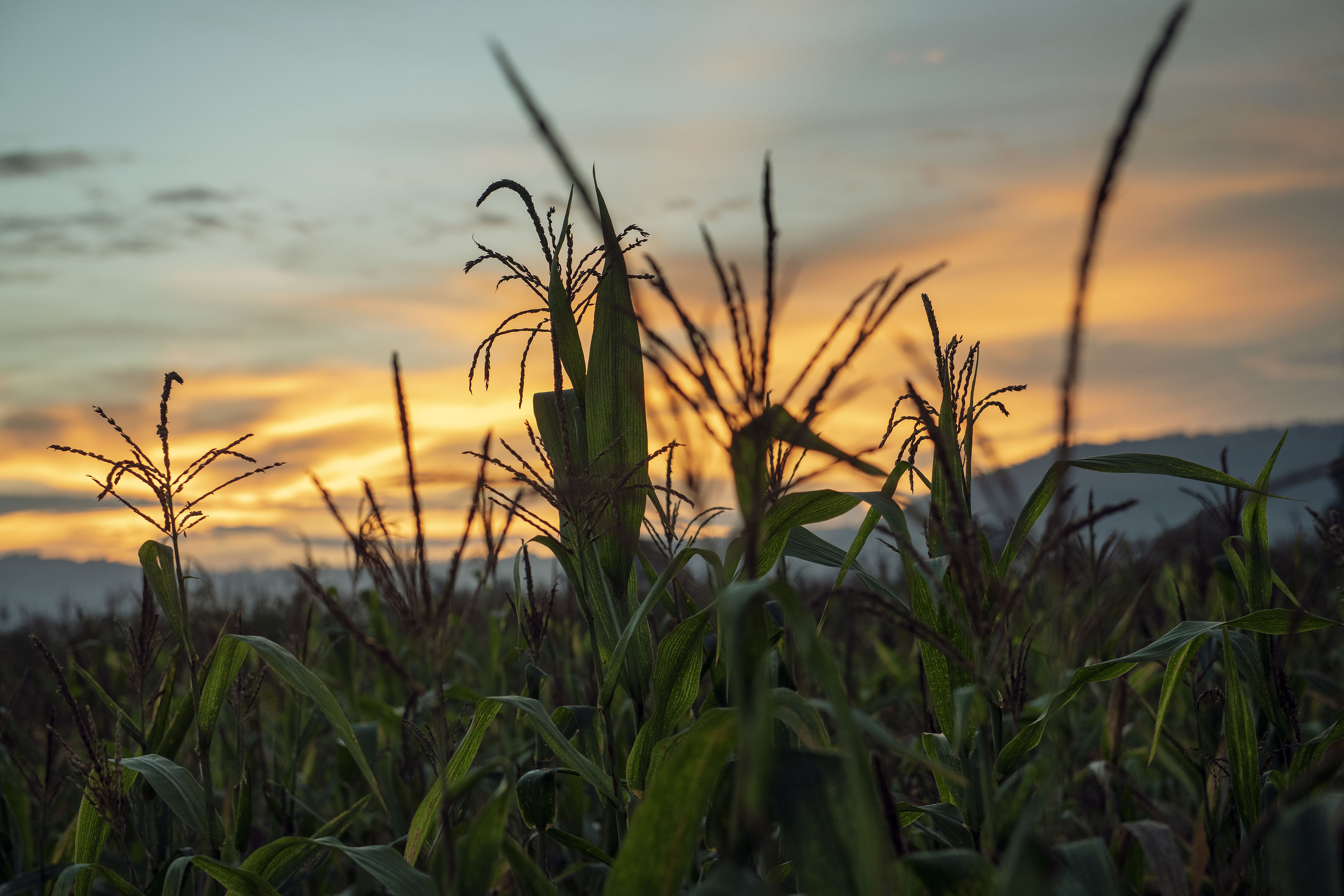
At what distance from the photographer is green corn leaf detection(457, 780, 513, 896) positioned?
1.03 metres

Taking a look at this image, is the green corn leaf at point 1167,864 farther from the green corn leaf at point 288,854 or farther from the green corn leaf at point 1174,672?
the green corn leaf at point 288,854

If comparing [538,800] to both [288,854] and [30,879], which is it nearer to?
[288,854]

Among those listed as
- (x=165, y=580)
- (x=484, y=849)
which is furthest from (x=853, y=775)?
(x=165, y=580)

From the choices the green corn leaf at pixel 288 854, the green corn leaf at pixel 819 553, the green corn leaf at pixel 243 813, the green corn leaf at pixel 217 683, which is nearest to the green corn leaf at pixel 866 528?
the green corn leaf at pixel 819 553

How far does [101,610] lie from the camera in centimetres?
1648

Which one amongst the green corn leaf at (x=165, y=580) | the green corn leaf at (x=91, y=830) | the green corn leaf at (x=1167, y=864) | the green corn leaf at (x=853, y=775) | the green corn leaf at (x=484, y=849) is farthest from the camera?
the green corn leaf at (x=91, y=830)

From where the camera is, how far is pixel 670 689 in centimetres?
144

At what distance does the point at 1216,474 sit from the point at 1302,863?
0.79m

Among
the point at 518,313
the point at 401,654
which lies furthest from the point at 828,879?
the point at 401,654

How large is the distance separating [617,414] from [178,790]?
1249mm

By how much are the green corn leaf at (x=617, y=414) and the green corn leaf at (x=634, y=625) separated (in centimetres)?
16

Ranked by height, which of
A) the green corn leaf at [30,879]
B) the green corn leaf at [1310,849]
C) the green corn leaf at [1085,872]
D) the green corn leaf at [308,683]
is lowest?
the green corn leaf at [30,879]

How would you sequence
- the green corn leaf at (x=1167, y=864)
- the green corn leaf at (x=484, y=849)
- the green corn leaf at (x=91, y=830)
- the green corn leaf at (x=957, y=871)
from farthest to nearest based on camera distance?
the green corn leaf at (x=91, y=830), the green corn leaf at (x=1167, y=864), the green corn leaf at (x=484, y=849), the green corn leaf at (x=957, y=871)

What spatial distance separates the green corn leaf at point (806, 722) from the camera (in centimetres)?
107
